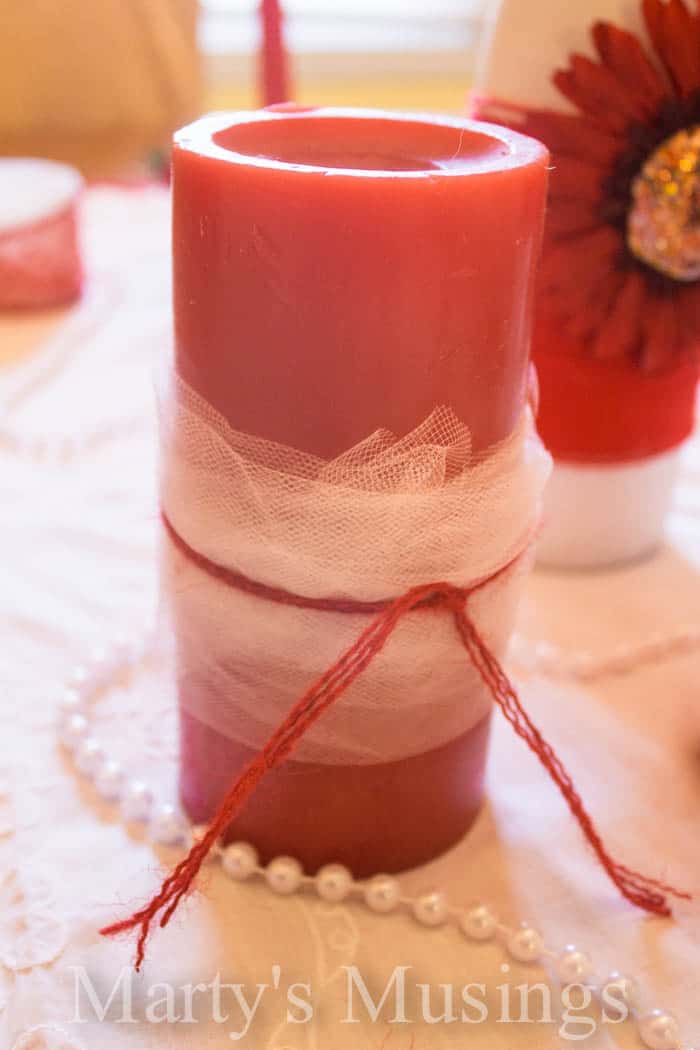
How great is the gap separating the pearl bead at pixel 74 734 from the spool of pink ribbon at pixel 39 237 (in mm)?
557

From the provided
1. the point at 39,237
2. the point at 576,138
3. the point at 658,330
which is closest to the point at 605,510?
the point at 658,330

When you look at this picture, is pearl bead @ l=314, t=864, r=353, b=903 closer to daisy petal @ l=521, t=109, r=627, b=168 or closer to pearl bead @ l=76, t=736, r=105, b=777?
pearl bead @ l=76, t=736, r=105, b=777

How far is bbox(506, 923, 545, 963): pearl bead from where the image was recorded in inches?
16.1

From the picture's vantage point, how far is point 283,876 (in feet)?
1.41

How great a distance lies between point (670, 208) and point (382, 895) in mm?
372

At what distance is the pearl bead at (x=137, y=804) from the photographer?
1.53ft

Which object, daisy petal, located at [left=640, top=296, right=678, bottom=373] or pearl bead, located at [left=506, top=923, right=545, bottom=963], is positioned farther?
daisy petal, located at [left=640, top=296, right=678, bottom=373]

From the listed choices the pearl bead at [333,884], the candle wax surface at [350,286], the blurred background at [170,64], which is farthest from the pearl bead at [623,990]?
the blurred background at [170,64]

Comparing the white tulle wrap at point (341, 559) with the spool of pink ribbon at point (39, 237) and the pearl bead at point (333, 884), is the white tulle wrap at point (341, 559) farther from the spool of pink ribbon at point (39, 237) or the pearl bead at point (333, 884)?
the spool of pink ribbon at point (39, 237)

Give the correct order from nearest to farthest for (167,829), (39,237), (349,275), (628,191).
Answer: (349,275), (167,829), (628,191), (39,237)

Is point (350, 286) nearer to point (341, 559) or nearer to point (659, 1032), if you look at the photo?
point (341, 559)

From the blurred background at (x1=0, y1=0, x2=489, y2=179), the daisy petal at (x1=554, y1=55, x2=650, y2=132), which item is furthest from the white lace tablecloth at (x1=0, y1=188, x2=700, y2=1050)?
the blurred background at (x1=0, y1=0, x2=489, y2=179)

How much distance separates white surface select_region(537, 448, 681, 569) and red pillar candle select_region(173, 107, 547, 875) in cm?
24

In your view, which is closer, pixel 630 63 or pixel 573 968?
pixel 573 968
